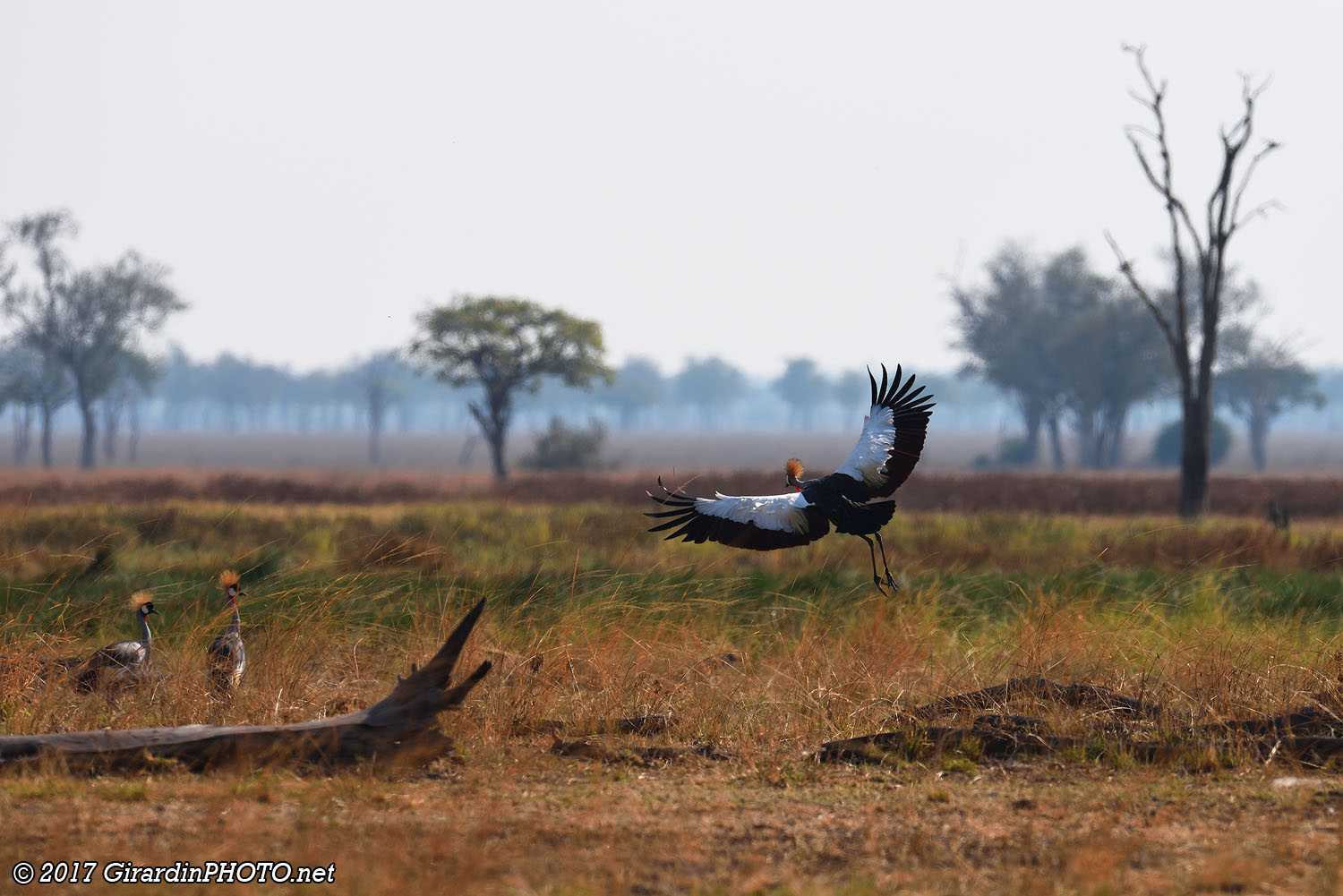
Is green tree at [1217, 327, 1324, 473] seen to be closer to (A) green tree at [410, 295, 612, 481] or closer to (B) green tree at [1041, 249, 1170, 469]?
(B) green tree at [1041, 249, 1170, 469]

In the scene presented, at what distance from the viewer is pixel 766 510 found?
5.72 m

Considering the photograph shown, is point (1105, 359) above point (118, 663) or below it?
above

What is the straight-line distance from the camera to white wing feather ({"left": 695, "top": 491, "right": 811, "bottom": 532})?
5.66 meters

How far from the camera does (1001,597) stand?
1132cm

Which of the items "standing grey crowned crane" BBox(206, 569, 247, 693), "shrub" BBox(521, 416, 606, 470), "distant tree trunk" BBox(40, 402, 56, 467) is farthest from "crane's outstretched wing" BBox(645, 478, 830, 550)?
"distant tree trunk" BBox(40, 402, 56, 467)

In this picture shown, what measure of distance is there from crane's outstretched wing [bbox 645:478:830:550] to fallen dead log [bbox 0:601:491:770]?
1.33 metres

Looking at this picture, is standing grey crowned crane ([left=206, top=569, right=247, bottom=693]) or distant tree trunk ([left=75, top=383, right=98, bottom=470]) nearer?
standing grey crowned crane ([left=206, top=569, right=247, bottom=693])

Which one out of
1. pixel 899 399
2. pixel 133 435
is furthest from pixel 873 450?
pixel 133 435

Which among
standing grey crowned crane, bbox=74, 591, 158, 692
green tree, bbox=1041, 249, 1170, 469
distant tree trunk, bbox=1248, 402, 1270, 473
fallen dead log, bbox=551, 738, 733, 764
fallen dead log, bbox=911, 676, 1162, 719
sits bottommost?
fallen dead log, bbox=551, 738, 733, 764

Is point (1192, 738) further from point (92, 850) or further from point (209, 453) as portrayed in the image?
point (209, 453)

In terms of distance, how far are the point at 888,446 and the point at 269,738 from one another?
331cm

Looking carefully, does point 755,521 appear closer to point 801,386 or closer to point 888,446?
point 888,446

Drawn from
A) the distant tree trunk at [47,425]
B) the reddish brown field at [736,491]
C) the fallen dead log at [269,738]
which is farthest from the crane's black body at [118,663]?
the distant tree trunk at [47,425]

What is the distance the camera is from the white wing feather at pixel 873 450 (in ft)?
19.0
